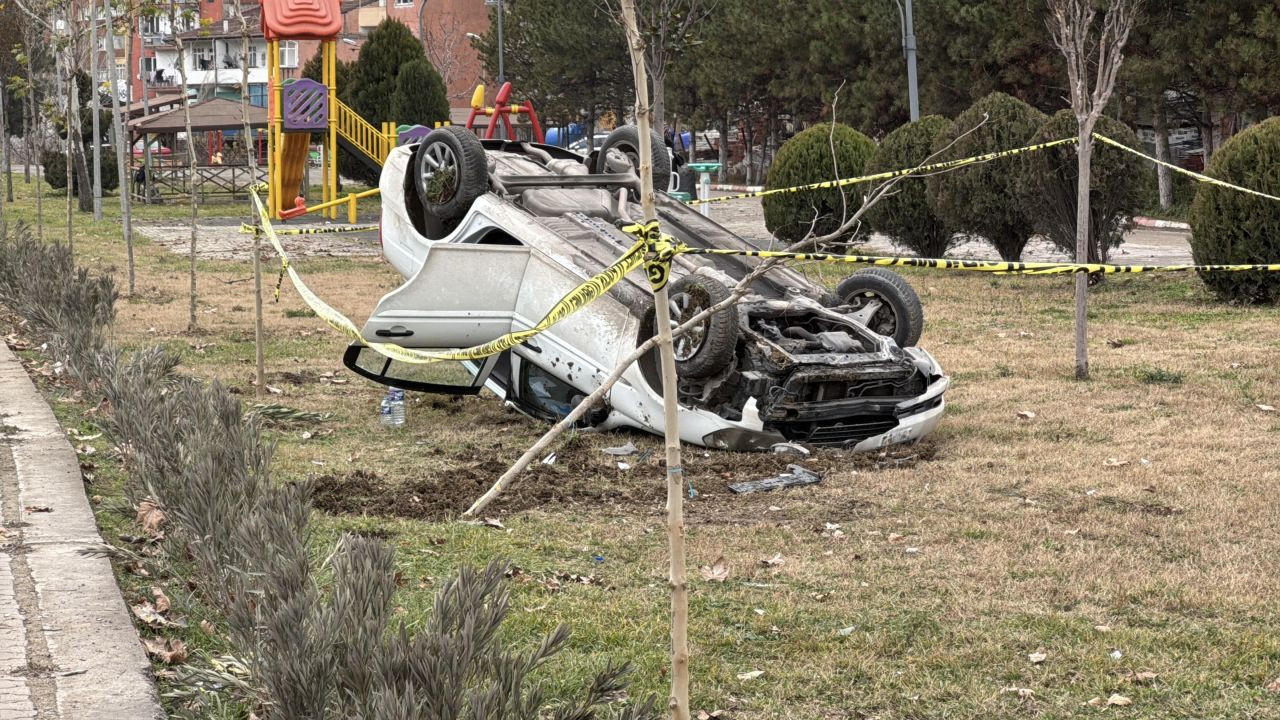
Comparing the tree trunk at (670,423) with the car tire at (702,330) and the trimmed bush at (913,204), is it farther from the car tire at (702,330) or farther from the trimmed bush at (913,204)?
the trimmed bush at (913,204)

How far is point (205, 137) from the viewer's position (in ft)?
232

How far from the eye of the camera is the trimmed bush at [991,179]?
18.6 m

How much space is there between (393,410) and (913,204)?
12.1 m

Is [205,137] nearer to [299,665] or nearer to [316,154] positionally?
[316,154]

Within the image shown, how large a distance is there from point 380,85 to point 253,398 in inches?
1267

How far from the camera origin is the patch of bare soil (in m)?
7.54

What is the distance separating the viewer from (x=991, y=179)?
61.8 feet

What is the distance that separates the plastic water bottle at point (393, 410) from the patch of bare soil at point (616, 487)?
1.18 meters

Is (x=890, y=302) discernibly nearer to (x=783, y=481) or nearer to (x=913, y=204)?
(x=783, y=481)

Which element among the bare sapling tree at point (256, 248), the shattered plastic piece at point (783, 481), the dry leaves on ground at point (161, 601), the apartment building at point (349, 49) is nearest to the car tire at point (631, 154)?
the bare sapling tree at point (256, 248)

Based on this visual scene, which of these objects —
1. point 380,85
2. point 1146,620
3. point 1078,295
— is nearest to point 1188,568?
point 1146,620

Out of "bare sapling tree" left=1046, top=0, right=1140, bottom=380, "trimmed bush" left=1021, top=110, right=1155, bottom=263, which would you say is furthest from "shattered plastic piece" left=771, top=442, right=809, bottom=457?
"trimmed bush" left=1021, top=110, right=1155, bottom=263

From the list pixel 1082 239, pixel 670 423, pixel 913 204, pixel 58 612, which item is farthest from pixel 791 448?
pixel 913 204

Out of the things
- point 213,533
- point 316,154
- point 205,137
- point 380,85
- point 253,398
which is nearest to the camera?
point 213,533
